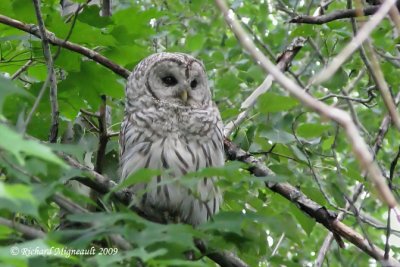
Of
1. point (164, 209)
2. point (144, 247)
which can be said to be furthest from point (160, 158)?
point (144, 247)

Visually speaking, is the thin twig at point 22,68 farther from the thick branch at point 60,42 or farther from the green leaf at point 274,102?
the green leaf at point 274,102

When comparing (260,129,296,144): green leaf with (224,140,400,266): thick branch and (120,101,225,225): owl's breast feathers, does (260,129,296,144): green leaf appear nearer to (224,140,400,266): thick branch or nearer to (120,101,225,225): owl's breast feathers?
(224,140,400,266): thick branch

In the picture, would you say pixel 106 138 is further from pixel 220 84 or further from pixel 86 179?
pixel 220 84

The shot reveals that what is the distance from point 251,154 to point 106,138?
621 mm

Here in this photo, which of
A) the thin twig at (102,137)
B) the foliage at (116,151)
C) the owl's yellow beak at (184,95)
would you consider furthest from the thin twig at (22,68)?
the owl's yellow beak at (184,95)

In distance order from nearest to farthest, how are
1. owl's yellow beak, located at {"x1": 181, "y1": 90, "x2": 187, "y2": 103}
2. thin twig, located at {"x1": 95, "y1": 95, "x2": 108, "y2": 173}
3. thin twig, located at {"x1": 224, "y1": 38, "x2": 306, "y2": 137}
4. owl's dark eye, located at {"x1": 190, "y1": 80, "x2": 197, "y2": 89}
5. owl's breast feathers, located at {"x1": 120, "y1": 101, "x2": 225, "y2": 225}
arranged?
thin twig, located at {"x1": 95, "y1": 95, "x2": 108, "y2": 173} < owl's breast feathers, located at {"x1": 120, "y1": 101, "x2": 225, "y2": 225} < thin twig, located at {"x1": 224, "y1": 38, "x2": 306, "y2": 137} < owl's yellow beak, located at {"x1": 181, "y1": 90, "x2": 187, "y2": 103} < owl's dark eye, located at {"x1": 190, "y1": 80, "x2": 197, "y2": 89}

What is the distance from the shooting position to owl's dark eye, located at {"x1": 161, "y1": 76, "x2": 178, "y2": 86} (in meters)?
3.90

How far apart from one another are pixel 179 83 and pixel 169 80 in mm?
75

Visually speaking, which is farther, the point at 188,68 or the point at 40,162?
the point at 188,68

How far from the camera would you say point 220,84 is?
4.29 metres

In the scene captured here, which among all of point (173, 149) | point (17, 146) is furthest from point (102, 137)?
point (17, 146)

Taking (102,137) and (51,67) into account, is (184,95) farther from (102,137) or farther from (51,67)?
(51,67)

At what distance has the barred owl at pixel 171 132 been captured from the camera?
345 cm

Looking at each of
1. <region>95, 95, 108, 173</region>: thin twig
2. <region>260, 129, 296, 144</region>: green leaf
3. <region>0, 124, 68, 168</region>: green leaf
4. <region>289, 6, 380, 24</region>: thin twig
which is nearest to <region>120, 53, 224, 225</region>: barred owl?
<region>95, 95, 108, 173</region>: thin twig
